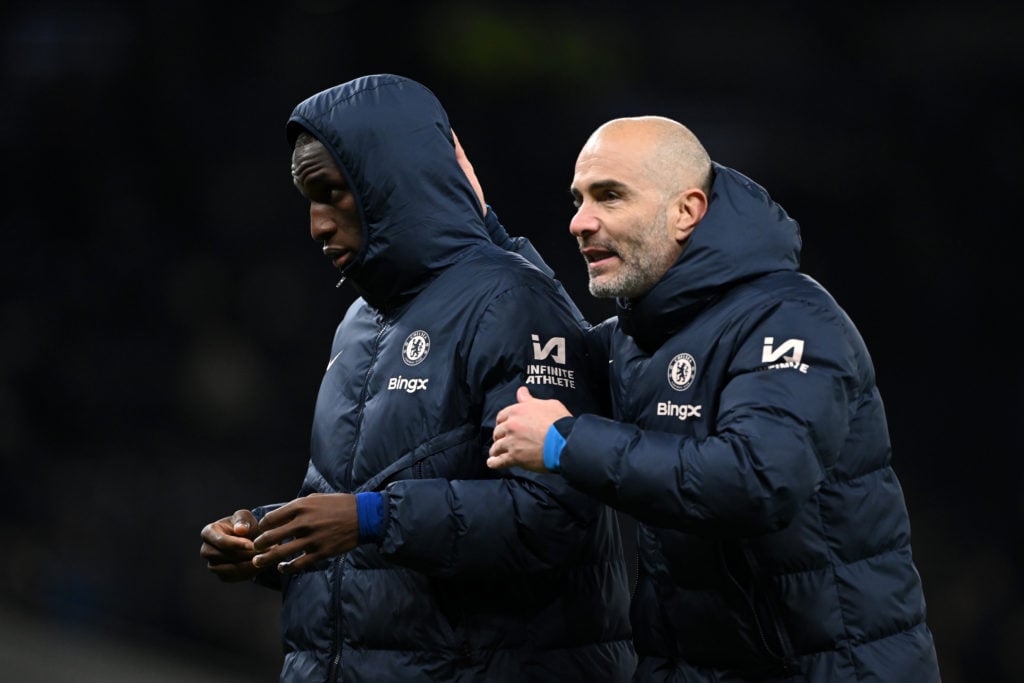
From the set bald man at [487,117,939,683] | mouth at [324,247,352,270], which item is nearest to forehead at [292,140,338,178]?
mouth at [324,247,352,270]

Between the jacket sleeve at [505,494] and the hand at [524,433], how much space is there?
0.51 ft

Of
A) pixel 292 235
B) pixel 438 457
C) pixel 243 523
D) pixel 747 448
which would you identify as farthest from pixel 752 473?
pixel 292 235

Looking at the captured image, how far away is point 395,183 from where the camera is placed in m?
2.28

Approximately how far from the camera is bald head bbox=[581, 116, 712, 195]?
208 centimetres

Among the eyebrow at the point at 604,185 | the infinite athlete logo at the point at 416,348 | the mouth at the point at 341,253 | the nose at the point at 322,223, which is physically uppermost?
the eyebrow at the point at 604,185

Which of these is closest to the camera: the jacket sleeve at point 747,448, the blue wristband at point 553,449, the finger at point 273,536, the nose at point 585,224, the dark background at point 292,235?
the jacket sleeve at point 747,448

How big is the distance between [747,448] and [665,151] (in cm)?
53

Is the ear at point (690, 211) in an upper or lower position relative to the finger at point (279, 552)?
upper

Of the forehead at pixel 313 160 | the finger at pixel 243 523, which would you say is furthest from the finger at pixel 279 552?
the forehead at pixel 313 160

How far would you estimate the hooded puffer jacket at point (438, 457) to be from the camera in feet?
6.89

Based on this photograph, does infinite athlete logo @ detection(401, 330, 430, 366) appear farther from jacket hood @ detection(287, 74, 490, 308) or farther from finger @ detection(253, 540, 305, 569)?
finger @ detection(253, 540, 305, 569)

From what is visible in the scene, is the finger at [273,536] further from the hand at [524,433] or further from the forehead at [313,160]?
the forehead at [313,160]

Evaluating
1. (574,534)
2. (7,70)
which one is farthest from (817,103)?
(7,70)

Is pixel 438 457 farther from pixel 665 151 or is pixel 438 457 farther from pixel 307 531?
pixel 665 151
